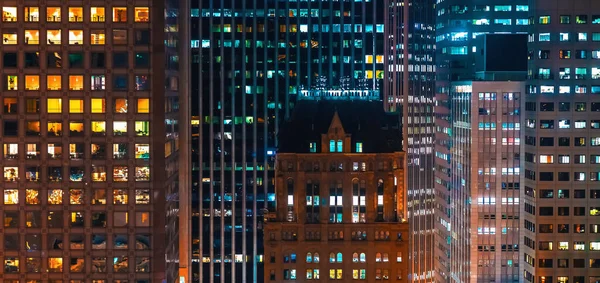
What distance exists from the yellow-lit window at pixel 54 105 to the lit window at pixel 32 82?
2.59m

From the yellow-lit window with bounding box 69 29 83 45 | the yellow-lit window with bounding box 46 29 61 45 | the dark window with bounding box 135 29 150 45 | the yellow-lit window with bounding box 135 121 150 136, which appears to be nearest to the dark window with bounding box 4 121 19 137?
the yellow-lit window with bounding box 46 29 61 45

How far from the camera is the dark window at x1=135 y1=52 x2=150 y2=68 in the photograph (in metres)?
158

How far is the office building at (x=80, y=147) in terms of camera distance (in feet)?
521

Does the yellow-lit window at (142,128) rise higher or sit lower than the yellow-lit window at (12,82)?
lower

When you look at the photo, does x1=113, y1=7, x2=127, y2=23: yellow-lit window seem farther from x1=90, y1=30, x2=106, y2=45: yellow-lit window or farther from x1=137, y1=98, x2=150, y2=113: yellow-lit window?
x1=137, y1=98, x2=150, y2=113: yellow-lit window

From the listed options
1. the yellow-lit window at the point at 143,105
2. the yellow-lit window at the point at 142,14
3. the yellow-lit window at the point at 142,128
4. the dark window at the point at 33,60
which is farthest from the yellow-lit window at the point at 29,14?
the yellow-lit window at the point at 142,128

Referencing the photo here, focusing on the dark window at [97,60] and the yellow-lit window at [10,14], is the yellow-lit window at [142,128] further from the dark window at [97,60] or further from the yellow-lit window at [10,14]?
the yellow-lit window at [10,14]

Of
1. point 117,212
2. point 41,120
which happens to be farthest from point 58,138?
point 117,212

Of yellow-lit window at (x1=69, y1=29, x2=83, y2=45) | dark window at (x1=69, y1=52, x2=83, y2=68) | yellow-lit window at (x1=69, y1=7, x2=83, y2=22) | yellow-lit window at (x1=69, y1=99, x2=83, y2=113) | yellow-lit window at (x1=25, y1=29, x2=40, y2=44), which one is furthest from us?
yellow-lit window at (x1=69, y1=99, x2=83, y2=113)

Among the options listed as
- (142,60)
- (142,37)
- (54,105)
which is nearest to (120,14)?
(142,37)

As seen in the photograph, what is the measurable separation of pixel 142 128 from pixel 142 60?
944 centimetres

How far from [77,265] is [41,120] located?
68.5 ft

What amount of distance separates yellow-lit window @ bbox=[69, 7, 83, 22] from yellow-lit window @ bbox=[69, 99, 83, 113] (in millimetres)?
11214

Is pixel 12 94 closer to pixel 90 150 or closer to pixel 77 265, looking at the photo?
pixel 90 150
